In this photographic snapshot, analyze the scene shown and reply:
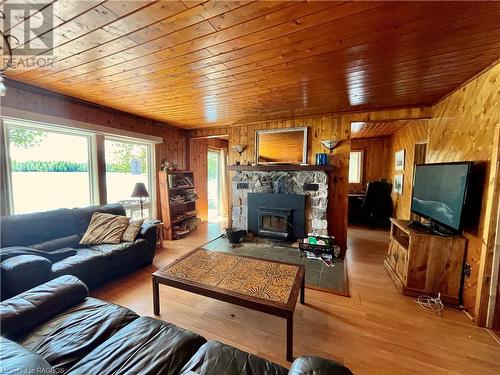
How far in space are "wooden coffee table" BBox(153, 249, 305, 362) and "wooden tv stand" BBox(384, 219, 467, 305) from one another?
123cm

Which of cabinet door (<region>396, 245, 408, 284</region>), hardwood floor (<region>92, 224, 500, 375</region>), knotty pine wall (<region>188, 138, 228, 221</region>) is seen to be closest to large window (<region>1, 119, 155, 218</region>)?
knotty pine wall (<region>188, 138, 228, 221</region>)

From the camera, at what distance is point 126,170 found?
12.4 ft

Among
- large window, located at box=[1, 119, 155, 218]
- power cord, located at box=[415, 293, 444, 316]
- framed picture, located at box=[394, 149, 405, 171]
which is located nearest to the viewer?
power cord, located at box=[415, 293, 444, 316]

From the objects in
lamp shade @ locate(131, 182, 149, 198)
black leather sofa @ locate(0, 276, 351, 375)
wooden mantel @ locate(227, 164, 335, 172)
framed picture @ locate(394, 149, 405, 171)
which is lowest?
black leather sofa @ locate(0, 276, 351, 375)

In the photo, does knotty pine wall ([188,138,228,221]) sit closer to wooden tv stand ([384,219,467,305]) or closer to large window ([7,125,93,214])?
large window ([7,125,93,214])

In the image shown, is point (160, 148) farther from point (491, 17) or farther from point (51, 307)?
point (491, 17)

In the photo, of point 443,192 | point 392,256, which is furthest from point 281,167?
point 443,192

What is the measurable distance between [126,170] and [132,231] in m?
1.45

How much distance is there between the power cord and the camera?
2.09 meters

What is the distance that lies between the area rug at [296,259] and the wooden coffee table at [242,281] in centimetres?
55

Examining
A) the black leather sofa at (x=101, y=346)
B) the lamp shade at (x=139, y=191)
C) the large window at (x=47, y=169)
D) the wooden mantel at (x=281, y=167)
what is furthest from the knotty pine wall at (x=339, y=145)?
the large window at (x=47, y=169)

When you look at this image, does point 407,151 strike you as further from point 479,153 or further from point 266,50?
point 266,50

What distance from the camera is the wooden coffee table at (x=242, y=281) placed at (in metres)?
1.56

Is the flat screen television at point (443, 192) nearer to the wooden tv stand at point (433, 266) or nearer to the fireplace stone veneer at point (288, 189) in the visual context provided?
the wooden tv stand at point (433, 266)
